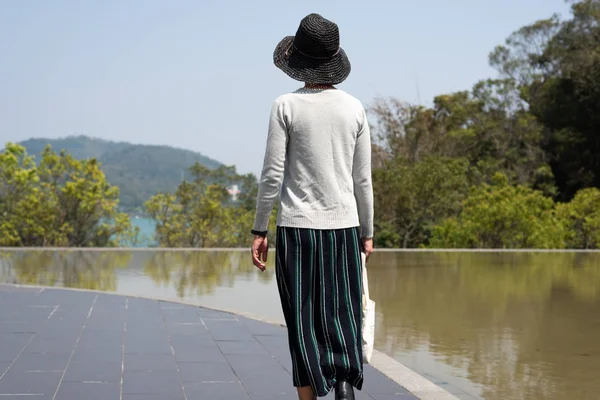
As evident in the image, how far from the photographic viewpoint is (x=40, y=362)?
5070 millimetres

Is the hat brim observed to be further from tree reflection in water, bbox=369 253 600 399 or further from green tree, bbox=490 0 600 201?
green tree, bbox=490 0 600 201

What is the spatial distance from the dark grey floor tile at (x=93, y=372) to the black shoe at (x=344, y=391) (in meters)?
1.66

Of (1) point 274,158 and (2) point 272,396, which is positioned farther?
(2) point 272,396

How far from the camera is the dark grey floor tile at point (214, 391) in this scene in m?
4.34

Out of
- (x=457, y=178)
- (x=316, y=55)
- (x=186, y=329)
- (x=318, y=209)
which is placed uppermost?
(x=457, y=178)

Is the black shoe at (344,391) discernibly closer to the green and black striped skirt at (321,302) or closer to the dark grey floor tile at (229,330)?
the green and black striped skirt at (321,302)

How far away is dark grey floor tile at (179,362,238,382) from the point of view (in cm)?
474

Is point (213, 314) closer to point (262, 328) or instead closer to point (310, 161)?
point (262, 328)

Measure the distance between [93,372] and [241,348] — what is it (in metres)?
1.13

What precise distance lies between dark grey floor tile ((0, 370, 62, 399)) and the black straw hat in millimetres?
2002

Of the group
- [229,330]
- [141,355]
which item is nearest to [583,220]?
[229,330]

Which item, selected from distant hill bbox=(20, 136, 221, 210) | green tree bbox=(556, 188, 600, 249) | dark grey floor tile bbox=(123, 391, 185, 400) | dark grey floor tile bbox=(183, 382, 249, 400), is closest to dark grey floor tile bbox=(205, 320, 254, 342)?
dark grey floor tile bbox=(183, 382, 249, 400)

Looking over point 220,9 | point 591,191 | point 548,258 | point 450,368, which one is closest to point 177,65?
point 220,9

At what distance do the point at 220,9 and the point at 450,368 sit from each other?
12703 millimetres
